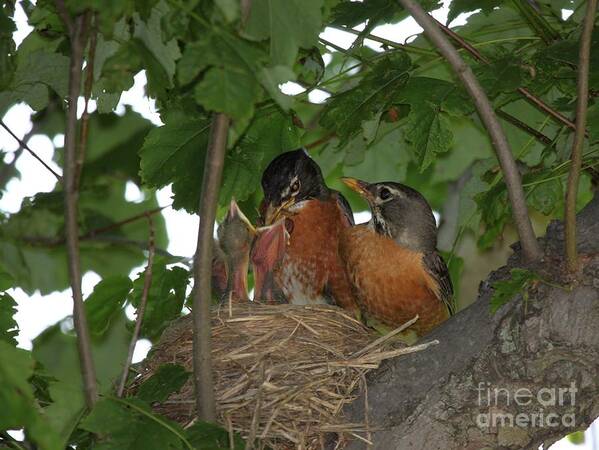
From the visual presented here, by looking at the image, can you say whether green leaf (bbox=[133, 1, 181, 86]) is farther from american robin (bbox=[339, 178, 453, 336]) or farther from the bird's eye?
the bird's eye

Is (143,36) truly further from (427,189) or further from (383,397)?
(427,189)

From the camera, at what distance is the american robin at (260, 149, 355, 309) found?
5.47 metres

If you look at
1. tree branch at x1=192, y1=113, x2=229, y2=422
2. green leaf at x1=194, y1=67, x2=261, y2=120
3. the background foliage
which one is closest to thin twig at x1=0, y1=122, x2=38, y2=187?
the background foliage

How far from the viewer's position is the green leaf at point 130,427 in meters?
2.83

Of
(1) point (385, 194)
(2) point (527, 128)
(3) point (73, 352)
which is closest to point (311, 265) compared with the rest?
(1) point (385, 194)

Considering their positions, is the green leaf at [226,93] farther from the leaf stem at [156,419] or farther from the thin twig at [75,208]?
the leaf stem at [156,419]

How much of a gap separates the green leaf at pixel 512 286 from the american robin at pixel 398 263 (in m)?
1.70

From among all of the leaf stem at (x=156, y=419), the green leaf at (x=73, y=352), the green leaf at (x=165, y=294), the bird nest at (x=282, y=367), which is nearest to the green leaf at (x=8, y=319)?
the bird nest at (x=282, y=367)

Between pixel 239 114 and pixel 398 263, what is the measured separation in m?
2.64

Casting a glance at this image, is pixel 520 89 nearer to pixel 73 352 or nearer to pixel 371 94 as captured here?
pixel 371 94

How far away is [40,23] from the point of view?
4344 millimetres

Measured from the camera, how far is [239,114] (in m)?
2.54

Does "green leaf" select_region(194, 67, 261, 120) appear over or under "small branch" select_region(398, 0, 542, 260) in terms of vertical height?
under

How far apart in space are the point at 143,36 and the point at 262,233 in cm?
217
